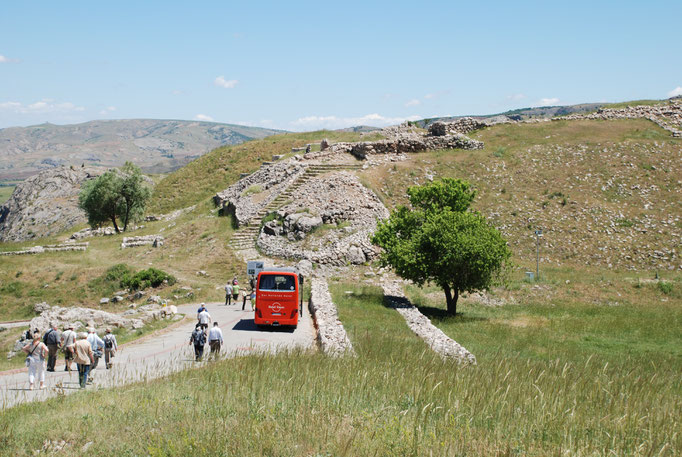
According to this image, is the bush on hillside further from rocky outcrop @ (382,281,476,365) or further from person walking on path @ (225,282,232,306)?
rocky outcrop @ (382,281,476,365)

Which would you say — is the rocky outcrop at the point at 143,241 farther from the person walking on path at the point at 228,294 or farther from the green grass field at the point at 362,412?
the green grass field at the point at 362,412

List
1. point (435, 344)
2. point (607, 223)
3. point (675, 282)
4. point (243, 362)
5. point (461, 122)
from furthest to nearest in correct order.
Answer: point (461, 122) → point (607, 223) → point (675, 282) → point (435, 344) → point (243, 362)

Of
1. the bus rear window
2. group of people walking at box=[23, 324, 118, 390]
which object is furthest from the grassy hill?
the bus rear window

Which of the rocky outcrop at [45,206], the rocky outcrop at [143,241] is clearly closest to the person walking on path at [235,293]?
the rocky outcrop at [143,241]

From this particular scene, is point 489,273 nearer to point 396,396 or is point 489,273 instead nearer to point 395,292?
point 395,292

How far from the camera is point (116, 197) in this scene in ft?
178

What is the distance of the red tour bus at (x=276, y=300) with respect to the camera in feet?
69.4

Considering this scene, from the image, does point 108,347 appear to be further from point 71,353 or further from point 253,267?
point 253,267

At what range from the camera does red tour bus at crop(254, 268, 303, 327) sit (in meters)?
21.1

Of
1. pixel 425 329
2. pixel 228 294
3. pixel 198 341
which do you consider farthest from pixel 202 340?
pixel 228 294

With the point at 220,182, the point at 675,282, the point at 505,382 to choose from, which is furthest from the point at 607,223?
the point at 220,182

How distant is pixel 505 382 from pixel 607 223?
36242mm

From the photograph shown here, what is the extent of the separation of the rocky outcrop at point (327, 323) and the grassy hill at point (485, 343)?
0.57m

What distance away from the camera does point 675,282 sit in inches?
1248
